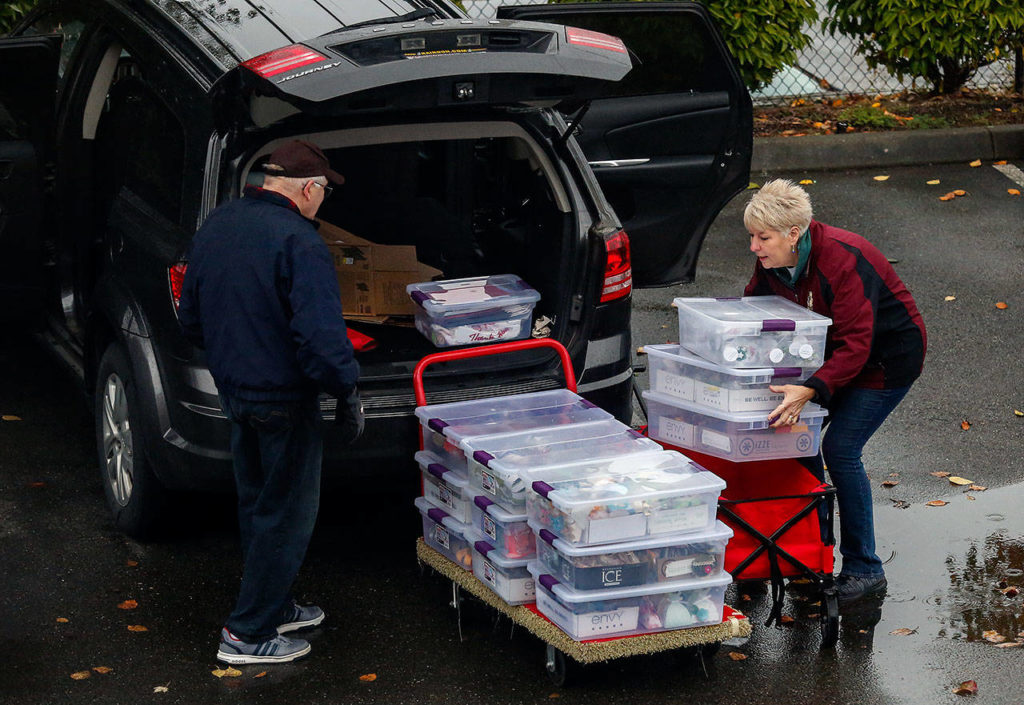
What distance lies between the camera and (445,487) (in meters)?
5.05

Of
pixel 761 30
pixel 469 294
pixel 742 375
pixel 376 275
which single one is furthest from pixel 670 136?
pixel 761 30

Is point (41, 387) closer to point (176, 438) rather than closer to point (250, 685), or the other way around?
point (176, 438)

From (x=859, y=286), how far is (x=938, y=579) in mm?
1248

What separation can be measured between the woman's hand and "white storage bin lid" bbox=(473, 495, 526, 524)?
0.93 m

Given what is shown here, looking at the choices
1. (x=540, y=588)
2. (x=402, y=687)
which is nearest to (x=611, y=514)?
(x=540, y=588)

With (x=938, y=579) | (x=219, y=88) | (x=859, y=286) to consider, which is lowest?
(x=938, y=579)

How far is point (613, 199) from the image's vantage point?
23.5ft

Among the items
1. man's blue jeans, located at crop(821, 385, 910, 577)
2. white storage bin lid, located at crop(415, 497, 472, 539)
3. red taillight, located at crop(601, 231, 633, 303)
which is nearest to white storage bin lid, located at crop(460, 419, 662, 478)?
white storage bin lid, located at crop(415, 497, 472, 539)

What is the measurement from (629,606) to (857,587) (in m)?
1.19

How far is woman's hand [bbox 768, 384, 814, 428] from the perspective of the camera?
15.9 feet

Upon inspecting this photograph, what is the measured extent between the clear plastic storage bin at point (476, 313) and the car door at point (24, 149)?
1965 millimetres

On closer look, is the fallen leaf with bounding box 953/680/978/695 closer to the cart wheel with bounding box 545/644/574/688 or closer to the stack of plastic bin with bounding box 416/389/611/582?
the cart wheel with bounding box 545/644/574/688

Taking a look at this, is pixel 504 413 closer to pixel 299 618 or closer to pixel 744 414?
pixel 744 414

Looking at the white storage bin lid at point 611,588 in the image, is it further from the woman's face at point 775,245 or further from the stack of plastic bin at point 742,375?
the woman's face at point 775,245
